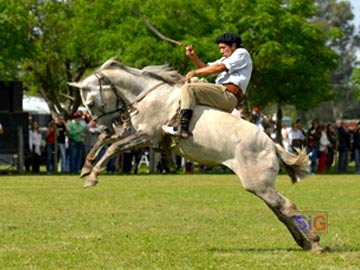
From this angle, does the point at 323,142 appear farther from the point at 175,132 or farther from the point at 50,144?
the point at 175,132

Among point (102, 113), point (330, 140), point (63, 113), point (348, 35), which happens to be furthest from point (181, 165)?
point (348, 35)

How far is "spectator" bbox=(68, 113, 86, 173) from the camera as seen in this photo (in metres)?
35.6

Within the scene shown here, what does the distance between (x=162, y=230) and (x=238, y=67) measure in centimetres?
324

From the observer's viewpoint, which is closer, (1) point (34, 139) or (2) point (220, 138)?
(2) point (220, 138)

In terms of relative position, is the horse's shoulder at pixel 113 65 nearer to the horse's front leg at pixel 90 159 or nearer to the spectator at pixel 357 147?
the horse's front leg at pixel 90 159

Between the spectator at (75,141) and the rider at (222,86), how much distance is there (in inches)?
913

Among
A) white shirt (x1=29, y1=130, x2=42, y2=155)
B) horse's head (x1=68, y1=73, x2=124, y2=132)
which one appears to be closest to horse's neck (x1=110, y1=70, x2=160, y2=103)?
horse's head (x1=68, y1=73, x2=124, y2=132)

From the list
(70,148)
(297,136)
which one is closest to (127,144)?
(70,148)

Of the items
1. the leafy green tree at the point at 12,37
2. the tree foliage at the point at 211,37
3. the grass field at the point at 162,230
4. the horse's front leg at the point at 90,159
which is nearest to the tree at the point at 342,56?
the tree foliage at the point at 211,37

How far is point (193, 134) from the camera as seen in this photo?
12.3 metres

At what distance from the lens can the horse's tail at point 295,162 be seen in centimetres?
1253

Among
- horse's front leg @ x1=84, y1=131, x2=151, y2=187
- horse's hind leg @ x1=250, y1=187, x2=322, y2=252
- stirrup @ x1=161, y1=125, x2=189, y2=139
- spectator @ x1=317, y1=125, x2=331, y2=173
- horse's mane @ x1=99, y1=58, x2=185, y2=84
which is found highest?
horse's mane @ x1=99, y1=58, x2=185, y2=84

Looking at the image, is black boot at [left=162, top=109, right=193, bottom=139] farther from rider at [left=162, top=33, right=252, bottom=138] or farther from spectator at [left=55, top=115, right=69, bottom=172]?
spectator at [left=55, top=115, right=69, bottom=172]

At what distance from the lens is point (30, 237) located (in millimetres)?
13609
